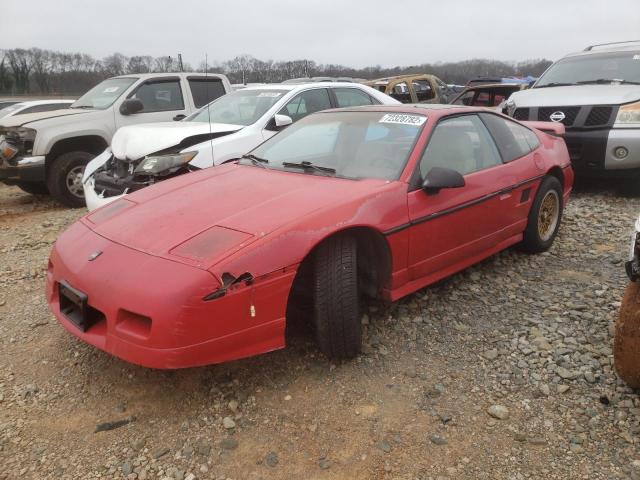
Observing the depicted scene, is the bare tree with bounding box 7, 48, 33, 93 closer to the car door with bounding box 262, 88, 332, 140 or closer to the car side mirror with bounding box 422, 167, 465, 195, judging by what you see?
the car door with bounding box 262, 88, 332, 140

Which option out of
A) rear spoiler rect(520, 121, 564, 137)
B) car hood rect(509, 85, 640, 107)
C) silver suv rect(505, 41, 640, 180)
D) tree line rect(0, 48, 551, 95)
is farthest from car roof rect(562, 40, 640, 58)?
tree line rect(0, 48, 551, 95)

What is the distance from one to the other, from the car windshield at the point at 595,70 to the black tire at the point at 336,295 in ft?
18.7

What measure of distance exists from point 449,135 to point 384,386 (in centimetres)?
183

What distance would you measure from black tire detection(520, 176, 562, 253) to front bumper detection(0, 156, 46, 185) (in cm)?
586

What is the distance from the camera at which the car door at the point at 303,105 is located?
5.74 metres

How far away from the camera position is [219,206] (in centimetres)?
295

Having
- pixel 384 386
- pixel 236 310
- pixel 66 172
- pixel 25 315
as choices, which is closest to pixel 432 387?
pixel 384 386

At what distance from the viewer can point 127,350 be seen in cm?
237

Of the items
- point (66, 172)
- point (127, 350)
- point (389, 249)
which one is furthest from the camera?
point (66, 172)

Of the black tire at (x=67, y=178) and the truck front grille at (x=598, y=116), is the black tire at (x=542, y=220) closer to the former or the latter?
the truck front grille at (x=598, y=116)

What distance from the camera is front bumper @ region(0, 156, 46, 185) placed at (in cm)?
665

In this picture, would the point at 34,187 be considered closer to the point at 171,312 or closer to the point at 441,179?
the point at 171,312

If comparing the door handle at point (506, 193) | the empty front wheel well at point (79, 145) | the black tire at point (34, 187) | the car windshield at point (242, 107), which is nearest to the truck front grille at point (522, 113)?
the car windshield at point (242, 107)

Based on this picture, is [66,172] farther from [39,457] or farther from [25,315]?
[39,457]
